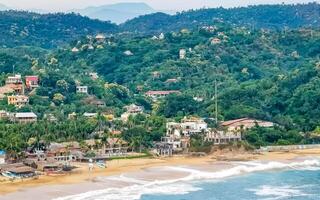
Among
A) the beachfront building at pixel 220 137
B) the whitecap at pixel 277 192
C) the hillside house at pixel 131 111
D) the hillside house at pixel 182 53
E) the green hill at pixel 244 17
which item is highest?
the green hill at pixel 244 17

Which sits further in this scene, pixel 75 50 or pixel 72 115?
pixel 75 50

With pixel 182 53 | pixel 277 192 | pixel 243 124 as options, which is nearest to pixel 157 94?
pixel 182 53

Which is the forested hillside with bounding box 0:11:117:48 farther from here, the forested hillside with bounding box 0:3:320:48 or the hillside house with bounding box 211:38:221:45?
the hillside house with bounding box 211:38:221:45

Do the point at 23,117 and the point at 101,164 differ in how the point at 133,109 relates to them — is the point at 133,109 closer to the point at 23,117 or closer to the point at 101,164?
the point at 23,117

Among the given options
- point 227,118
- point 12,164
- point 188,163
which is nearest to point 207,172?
point 188,163

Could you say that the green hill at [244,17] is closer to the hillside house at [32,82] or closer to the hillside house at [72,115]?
the hillside house at [32,82]

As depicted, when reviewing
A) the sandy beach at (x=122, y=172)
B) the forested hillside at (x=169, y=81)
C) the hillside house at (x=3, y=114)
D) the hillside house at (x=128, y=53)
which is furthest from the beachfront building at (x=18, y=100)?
the hillside house at (x=128, y=53)
